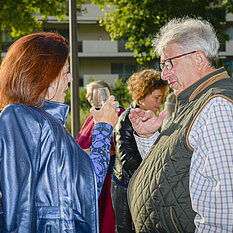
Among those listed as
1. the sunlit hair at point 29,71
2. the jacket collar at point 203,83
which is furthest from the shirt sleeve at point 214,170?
the sunlit hair at point 29,71

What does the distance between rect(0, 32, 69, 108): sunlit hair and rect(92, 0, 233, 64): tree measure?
782cm

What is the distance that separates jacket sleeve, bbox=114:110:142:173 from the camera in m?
3.62

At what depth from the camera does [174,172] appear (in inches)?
74.2

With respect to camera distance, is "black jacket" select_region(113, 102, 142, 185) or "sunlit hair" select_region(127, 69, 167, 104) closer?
"black jacket" select_region(113, 102, 142, 185)

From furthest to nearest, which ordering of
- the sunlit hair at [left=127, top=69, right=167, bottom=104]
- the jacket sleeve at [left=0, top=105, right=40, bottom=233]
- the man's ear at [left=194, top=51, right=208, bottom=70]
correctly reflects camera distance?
the sunlit hair at [left=127, top=69, right=167, bottom=104] → the man's ear at [left=194, top=51, right=208, bottom=70] → the jacket sleeve at [left=0, top=105, right=40, bottom=233]

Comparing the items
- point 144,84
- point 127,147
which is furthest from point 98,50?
point 127,147

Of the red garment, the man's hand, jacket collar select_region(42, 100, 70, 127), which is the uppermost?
jacket collar select_region(42, 100, 70, 127)

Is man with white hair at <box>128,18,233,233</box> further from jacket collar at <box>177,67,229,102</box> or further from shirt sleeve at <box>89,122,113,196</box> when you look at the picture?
shirt sleeve at <box>89,122,113,196</box>

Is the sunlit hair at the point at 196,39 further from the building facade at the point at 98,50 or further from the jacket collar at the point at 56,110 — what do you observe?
the building facade at the point at 98,50

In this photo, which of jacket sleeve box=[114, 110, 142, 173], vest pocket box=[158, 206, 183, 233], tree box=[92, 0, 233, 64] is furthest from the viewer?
tree box=[92, 0, 233, 64]

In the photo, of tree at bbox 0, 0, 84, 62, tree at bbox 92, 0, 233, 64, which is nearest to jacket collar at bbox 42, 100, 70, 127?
tree at bbox 92, 0, 233, 64

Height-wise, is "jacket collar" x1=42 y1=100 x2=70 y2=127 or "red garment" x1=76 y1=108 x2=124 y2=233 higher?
"jacket collar" x1=42 y1=100 x2=70 y2=127

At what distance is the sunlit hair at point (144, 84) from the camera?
4.14 meters

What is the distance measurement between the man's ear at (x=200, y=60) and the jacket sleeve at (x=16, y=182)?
48.0 inches
